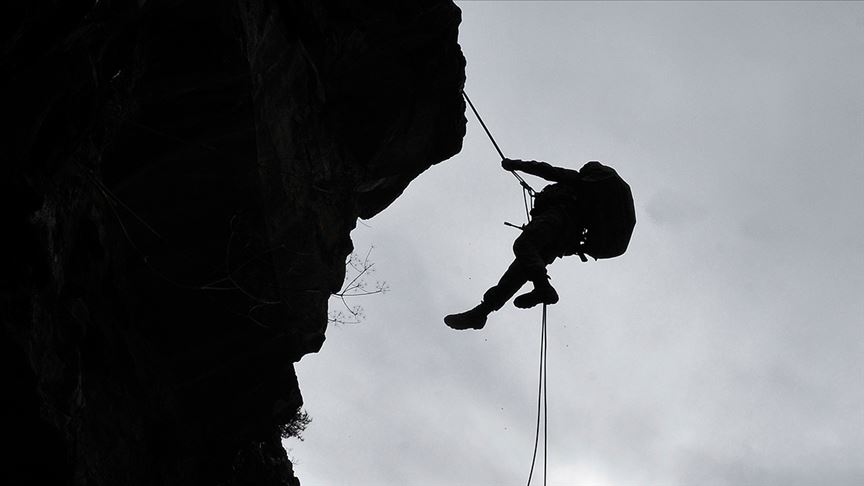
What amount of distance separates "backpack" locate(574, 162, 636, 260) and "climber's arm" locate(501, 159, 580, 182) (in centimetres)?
12

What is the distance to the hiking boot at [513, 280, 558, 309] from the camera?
27.0 ft

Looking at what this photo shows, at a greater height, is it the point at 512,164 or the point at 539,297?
the point at 512,164

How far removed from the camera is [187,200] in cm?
848

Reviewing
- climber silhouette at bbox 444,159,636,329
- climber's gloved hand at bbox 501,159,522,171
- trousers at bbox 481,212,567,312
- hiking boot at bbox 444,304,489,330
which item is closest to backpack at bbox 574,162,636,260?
climber silhouette at bbox 444,159,636,329

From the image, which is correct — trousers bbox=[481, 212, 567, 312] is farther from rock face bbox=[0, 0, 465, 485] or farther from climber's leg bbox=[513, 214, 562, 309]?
rock face bbox=[0, 0, 465, 485]

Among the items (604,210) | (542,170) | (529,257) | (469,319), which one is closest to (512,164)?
(542,170)

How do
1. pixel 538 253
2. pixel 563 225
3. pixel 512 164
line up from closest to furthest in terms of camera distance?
pixel 538 253 < pixel 563 225 < pixel 512 164

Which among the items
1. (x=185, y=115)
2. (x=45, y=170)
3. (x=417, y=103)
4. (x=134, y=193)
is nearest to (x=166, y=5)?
(x=185, y=115)

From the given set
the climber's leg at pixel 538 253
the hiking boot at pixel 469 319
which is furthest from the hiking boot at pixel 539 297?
the hiking boot at pixel 469 319

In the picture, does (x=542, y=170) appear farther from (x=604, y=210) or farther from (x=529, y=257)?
(x=529, y=257)

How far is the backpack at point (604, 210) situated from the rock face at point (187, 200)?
242cm

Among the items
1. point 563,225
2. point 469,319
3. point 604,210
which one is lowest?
point 469,319

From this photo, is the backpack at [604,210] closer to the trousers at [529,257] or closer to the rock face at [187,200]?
the trousers at [529,257]

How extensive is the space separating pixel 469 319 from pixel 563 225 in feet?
4.37
